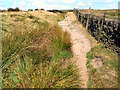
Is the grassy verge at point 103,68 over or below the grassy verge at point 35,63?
below

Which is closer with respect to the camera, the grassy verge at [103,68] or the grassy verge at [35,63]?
the grassy verge at [35,63]

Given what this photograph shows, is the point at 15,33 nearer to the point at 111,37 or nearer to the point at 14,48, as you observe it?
the point at 14,48

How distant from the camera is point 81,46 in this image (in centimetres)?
653

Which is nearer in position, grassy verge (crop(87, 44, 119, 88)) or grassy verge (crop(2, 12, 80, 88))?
grassy verge (crop(2, 12, 80, 88))

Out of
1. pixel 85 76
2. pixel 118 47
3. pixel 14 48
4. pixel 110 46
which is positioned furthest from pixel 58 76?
pixel 110 46

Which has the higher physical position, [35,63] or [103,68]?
[35,63]

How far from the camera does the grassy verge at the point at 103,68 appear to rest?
3.43 meters

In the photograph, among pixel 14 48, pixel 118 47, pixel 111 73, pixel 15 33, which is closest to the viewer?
pixel 111 73

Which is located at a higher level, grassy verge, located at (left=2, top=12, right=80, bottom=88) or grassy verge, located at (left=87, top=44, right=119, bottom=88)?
grassy verge, located at (left=2, top=12, right=80, bottom=88)

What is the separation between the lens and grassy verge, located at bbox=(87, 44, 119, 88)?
11.3 feet

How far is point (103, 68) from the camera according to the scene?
4.12m

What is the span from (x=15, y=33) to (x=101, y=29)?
4.43 m

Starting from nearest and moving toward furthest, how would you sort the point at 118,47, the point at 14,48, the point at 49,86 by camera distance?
1. the point at 49,86
2. the point at 14,48
3. the point at 118,47

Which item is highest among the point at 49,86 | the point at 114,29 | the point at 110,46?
the point at 114,29
